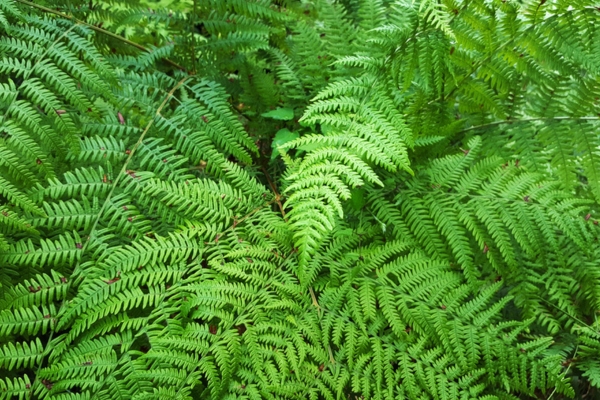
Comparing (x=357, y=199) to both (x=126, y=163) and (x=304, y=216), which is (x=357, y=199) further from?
(x=126, y=163)

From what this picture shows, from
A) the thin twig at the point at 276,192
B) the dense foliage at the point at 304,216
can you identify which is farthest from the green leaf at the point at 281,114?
the thin twig at the point at 276,192

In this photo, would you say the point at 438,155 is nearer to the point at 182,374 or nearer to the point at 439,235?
the point at 439,235

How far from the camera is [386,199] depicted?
188 centimetres

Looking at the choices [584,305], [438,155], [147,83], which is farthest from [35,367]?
[584,305]

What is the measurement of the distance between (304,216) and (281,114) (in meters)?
0.65

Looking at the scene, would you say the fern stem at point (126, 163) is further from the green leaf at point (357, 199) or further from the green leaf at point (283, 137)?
the green leaf at point (357, 199)

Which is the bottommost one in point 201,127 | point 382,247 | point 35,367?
point 35,367

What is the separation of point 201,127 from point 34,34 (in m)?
0.67

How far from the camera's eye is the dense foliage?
144cm

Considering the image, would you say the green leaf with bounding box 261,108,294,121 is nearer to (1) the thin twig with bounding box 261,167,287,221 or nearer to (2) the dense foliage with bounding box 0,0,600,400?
(2) the dense foliage with bounding box 0,0,600,400

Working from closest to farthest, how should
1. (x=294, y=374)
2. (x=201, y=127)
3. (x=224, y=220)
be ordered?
(x=294, y=374), (x=224, y=220), (x=201, y=127)

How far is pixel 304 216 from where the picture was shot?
1444 mm

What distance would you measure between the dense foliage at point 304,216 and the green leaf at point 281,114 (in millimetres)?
30

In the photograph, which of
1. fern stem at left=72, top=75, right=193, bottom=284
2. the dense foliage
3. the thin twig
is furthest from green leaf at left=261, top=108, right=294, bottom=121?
fern stem at left=72, top=75, right=193, bottom=284
